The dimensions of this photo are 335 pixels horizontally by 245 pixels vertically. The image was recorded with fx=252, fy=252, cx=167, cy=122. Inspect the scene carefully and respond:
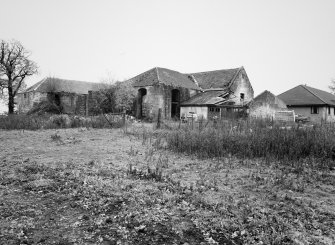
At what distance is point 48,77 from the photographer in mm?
37094

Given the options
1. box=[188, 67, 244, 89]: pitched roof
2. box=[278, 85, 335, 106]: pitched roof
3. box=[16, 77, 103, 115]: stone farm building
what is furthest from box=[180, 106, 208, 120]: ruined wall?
box=[278, 85, 335, 106]: pitched roof

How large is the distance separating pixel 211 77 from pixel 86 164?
95.0ft

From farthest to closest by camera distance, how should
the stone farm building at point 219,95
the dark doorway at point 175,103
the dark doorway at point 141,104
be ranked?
the dark doorway at point 175,103, the dark doorway at point 141,104, the stone farm building at point 219,95

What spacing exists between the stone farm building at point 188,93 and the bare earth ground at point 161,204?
2103 cm

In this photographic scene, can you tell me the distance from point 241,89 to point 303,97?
341 inches

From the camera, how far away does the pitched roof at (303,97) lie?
31.8 meters

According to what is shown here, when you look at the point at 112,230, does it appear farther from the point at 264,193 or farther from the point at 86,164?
the point at 86,164

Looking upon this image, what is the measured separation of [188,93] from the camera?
1204 inches

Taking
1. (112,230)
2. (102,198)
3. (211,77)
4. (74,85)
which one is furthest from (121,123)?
(74,85)

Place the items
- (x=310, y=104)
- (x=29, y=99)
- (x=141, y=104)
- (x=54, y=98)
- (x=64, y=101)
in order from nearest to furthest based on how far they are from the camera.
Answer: (x=141, y=104) → (x=310, y=104) → (x=54, y=98) → (x=29, y=99) → (x=64, y=101)

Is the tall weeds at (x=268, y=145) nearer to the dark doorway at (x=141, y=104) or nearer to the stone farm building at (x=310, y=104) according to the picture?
the dark doorway at (x=141, y=104)

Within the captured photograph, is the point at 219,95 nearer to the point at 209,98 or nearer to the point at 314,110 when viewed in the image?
the point at 209,98

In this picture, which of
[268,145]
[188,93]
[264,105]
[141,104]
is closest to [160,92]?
[141,104]

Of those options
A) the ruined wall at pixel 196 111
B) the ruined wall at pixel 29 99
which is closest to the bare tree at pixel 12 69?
the ruined wall at pixel 29 99
